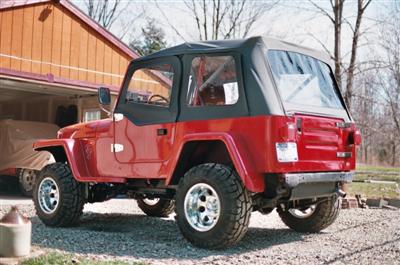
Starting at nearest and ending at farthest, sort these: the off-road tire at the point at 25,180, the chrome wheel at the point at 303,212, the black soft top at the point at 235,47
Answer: the black soft top at the point at 235,47 → the chrome wheel at the point at 303,212 → the off-road tire at the point at 25,180

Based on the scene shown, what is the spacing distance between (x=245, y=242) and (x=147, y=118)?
1.96m

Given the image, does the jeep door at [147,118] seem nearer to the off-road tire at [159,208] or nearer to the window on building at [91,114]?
the off-road tire at [159,208]

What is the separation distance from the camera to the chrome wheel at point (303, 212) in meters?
7.04

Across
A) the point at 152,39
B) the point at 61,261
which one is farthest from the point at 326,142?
the point at 152,39

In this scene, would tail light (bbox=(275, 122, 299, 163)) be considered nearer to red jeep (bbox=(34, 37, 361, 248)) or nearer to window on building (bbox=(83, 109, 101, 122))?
red jeep (bbox=(34, 37, 361, 248))

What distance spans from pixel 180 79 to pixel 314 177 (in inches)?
77.1

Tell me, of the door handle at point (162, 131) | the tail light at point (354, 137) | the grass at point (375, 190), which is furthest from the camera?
the grass at point (375, 190)

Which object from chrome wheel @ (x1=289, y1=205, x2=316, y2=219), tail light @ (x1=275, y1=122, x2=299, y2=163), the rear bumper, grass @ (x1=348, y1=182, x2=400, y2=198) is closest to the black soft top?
tail light @ (x1=275, y1=122, x2=299, y2=163)

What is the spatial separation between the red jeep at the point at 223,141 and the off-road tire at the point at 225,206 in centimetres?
1

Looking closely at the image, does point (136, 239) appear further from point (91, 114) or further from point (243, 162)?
point (91, 114)

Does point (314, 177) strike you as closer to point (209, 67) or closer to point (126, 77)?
point (209, 67)

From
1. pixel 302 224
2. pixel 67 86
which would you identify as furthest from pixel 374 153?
pixel 302 224

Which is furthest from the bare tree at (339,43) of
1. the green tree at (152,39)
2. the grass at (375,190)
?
the green tree at (152,39)

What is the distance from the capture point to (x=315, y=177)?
5.72 m
